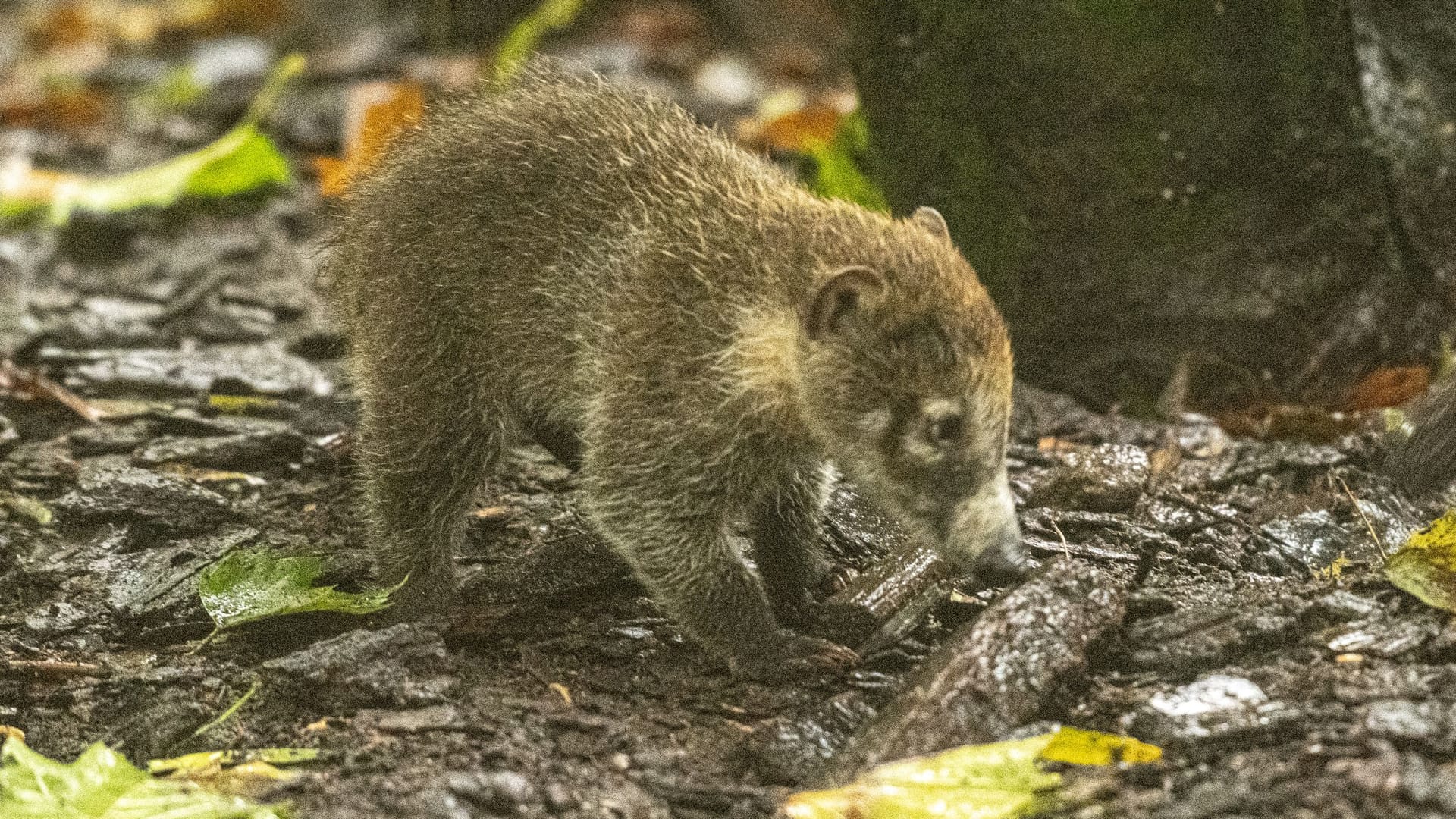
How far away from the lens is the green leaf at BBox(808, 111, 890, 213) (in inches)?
290

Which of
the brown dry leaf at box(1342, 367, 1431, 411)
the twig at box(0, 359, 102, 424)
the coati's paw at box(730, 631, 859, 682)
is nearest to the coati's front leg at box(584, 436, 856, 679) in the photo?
the coati's paw at box(730, 631, 859, 682)

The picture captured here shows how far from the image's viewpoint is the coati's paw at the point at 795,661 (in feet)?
14.6

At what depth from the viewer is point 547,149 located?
197 inches

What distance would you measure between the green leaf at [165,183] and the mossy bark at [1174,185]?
13.1 feet

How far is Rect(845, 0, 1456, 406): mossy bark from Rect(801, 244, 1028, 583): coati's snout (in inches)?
73.8

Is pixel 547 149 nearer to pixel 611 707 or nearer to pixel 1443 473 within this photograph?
pixel 611 707

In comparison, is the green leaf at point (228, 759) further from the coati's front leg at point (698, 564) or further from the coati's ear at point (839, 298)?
the coati's ear at point (839, 298)

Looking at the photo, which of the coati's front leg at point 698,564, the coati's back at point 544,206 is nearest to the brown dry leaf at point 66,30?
the coati's back at point 544,206

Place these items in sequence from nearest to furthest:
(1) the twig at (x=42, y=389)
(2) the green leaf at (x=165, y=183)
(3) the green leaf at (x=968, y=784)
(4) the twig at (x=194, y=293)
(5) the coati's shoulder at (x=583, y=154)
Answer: (3) the green leaf at (x=968, y=784) → (5) the coati's shoulder at (x=583, y=154) → (1) the twig at (x=42, y=389) → (4) the twig at (x=194, y=293) → (2) the green leaf at (x=165, y=183)

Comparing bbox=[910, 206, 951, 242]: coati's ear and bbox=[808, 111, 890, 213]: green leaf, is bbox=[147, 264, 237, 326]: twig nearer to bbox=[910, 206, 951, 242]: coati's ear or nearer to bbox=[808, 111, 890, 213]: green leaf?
bbox=[808, 111, 890, 213]: green leaf

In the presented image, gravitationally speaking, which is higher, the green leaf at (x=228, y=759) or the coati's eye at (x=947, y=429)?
the coati's eye at (x=947, y=429)

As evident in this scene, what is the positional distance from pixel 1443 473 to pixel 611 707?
114 inches

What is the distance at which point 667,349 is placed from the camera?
461 cm

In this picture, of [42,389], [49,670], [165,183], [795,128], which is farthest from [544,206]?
[795,128]
